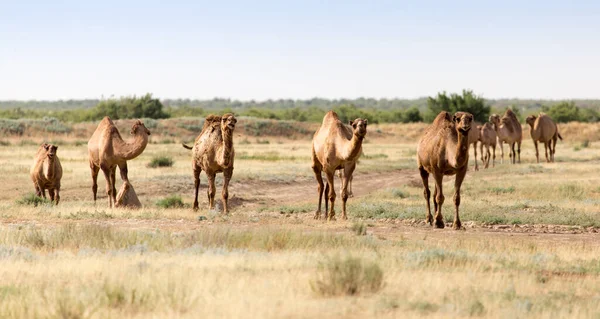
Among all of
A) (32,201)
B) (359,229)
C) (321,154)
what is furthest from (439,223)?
(32,201)

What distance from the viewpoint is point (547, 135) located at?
42.5m

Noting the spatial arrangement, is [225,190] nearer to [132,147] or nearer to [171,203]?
[132,147]

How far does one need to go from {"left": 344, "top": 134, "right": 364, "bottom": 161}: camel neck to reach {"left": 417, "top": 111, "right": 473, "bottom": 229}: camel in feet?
4.39

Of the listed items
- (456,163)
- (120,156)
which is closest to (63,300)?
(456,163)

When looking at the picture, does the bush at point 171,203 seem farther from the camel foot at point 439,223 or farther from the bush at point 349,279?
the bush at point 349,279

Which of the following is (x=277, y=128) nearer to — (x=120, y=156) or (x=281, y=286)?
(x=120, y=156)

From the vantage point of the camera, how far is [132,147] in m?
21.8

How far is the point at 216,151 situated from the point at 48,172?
4.89 m

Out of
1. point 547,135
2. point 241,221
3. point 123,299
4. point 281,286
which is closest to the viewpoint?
point 123,299

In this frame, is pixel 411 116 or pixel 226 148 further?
pixel 411 116

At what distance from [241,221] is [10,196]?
11.9 m

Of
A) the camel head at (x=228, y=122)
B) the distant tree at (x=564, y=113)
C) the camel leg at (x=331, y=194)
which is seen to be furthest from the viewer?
the distant tree at (x=564, y=113)

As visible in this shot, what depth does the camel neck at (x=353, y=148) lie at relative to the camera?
1801 cm

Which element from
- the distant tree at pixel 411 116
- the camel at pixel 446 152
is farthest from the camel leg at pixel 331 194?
the distant tree at pixel 411 116
